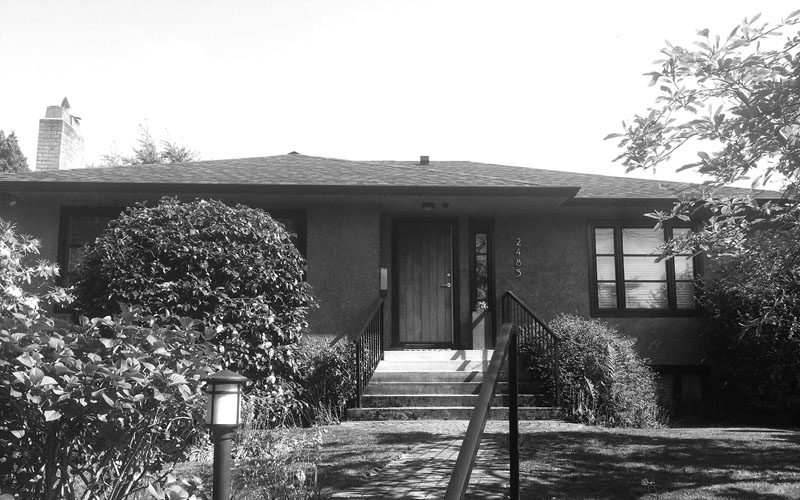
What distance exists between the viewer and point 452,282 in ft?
39.0

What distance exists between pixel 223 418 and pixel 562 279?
355 inches

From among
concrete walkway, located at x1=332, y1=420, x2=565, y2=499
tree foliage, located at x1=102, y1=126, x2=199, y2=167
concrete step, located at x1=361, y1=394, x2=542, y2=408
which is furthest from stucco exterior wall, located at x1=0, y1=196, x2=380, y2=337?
tree foliage, located at x1=102, y1=126, x2=199, y2=167

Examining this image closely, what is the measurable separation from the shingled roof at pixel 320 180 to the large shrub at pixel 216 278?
6.09 feet

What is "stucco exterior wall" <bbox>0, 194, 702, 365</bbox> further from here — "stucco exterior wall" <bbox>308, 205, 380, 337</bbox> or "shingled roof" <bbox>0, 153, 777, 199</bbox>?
"shingled roof" <bbox>0, 153, 777, 199</bbox>

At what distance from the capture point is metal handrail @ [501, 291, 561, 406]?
9141 mm

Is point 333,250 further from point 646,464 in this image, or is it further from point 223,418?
point 223,418

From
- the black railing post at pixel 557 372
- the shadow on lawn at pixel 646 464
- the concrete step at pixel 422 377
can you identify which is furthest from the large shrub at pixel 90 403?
the black railing post at pixel 557 372

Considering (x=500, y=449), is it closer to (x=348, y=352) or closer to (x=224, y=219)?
(x=348, y=352)

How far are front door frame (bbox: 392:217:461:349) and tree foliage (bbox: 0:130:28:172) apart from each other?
95.4 ft

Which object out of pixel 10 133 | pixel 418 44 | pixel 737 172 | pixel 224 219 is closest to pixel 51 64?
pixel 224 219

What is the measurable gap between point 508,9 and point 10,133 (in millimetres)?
34852

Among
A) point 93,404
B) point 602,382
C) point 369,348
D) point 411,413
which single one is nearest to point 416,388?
point 411,413

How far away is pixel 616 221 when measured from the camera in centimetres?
1209

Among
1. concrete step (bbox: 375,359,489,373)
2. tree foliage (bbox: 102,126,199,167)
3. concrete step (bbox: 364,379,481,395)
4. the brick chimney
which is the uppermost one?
tree foliage (bbox: 102,126,199,167)
